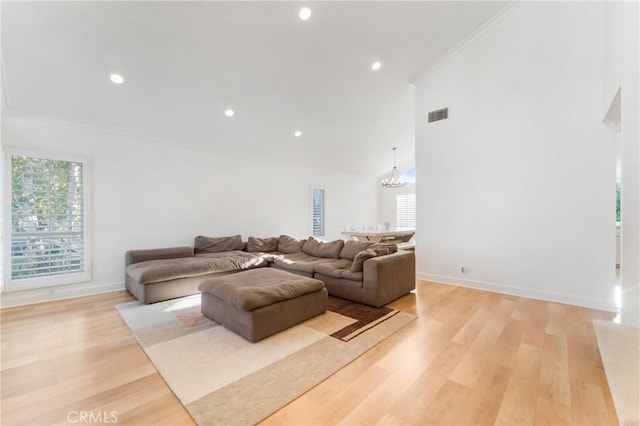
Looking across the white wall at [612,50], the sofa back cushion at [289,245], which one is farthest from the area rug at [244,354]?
the white wall at [612,50]

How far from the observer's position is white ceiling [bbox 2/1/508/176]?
114 inches

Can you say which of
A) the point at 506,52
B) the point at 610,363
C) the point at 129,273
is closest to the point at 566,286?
the point at 610,363

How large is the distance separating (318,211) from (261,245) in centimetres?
270

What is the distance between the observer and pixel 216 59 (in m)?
3.57

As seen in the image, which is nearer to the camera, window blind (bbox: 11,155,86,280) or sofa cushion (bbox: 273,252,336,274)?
window blind (bbox: 11,155,86,280)

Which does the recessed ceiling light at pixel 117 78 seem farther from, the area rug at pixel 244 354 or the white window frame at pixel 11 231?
the area rug at pixel 244 354

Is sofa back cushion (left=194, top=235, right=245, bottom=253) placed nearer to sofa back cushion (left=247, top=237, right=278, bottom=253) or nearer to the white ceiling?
sofa back cushion (left=247, top=237, right=278, bottom=253)

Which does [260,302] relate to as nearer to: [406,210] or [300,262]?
[300,262]

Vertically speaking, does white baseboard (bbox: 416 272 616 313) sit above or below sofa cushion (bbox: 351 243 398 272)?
below

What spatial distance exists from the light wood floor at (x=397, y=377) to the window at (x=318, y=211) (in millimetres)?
5072

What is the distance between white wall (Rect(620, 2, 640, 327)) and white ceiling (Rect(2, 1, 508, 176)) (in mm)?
1914

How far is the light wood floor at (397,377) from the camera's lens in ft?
5.33

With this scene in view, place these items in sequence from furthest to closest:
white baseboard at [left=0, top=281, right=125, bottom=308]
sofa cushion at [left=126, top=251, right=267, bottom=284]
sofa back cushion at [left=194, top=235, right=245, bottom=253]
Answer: sofa back cushion at [left=194, top=235, right=245, bottom=253] < sofa cushion at [left=126, top=251, right=267, bottom=284] < white baseboard at [left=0, top=281, right=125, bottom=308]

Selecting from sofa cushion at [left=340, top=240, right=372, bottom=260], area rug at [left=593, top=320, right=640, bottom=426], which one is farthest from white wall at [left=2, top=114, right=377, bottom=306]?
area rug at [left=593, top=320, right=640, bottom=426]
